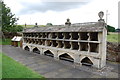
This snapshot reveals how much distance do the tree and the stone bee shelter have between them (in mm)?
13419

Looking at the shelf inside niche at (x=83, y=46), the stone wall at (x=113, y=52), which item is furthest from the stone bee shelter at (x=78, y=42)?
the stone wall at (x=113, y=52)

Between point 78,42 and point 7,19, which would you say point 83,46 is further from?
point 7,19

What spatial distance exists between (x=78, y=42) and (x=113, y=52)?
489cm

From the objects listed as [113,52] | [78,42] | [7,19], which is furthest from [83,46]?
[7,19]

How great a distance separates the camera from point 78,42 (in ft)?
33.4

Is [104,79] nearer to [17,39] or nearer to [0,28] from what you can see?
[17,39]

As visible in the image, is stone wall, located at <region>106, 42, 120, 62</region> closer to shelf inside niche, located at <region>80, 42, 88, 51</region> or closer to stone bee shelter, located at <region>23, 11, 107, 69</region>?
stone bee shelter, located at <region>23, 11, 107, 69</region>

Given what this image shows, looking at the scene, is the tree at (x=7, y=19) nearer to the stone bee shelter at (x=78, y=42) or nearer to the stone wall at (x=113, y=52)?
the stone bee shelter at (x=78, y=42)

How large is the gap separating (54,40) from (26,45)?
7073mm

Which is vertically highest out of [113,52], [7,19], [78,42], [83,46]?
[7,19]

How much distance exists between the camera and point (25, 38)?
60.7ft

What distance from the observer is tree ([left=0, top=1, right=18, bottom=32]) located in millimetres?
25263

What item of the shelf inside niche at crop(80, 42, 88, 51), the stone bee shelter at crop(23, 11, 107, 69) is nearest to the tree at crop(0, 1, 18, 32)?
the stone bee shelter at crop(23, 11, 107, 69)

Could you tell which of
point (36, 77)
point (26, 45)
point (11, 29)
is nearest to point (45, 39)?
point (26, 45)
